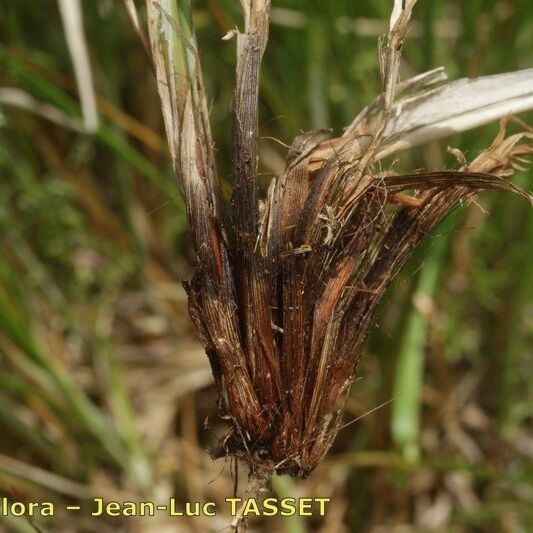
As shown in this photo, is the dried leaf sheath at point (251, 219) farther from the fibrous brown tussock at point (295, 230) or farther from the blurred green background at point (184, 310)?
the blurred green background at point (184, 310)

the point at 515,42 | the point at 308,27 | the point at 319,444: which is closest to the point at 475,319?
the point at 515,42

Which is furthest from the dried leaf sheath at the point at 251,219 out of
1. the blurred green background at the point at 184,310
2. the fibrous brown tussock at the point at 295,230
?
the blurred green background at the point at 184,310

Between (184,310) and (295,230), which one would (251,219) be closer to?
(295,230)

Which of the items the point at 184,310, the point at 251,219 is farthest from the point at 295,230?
the point at 184,310

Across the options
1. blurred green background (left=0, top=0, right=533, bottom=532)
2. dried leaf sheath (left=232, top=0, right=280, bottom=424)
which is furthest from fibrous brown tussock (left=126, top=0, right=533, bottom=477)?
blurred green background (left=0, top=0, right=533, bottom=532)

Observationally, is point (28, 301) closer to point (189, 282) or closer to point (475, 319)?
point (189, 282)

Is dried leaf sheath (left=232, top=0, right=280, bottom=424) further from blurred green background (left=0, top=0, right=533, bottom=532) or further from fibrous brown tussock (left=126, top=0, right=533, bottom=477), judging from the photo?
blurred green background (left=0, top=0, right=533, bottom=532)

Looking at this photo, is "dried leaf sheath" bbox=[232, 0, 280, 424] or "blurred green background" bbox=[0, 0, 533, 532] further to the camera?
"blurred green background" bbox=[0, 0, 533, 532]
